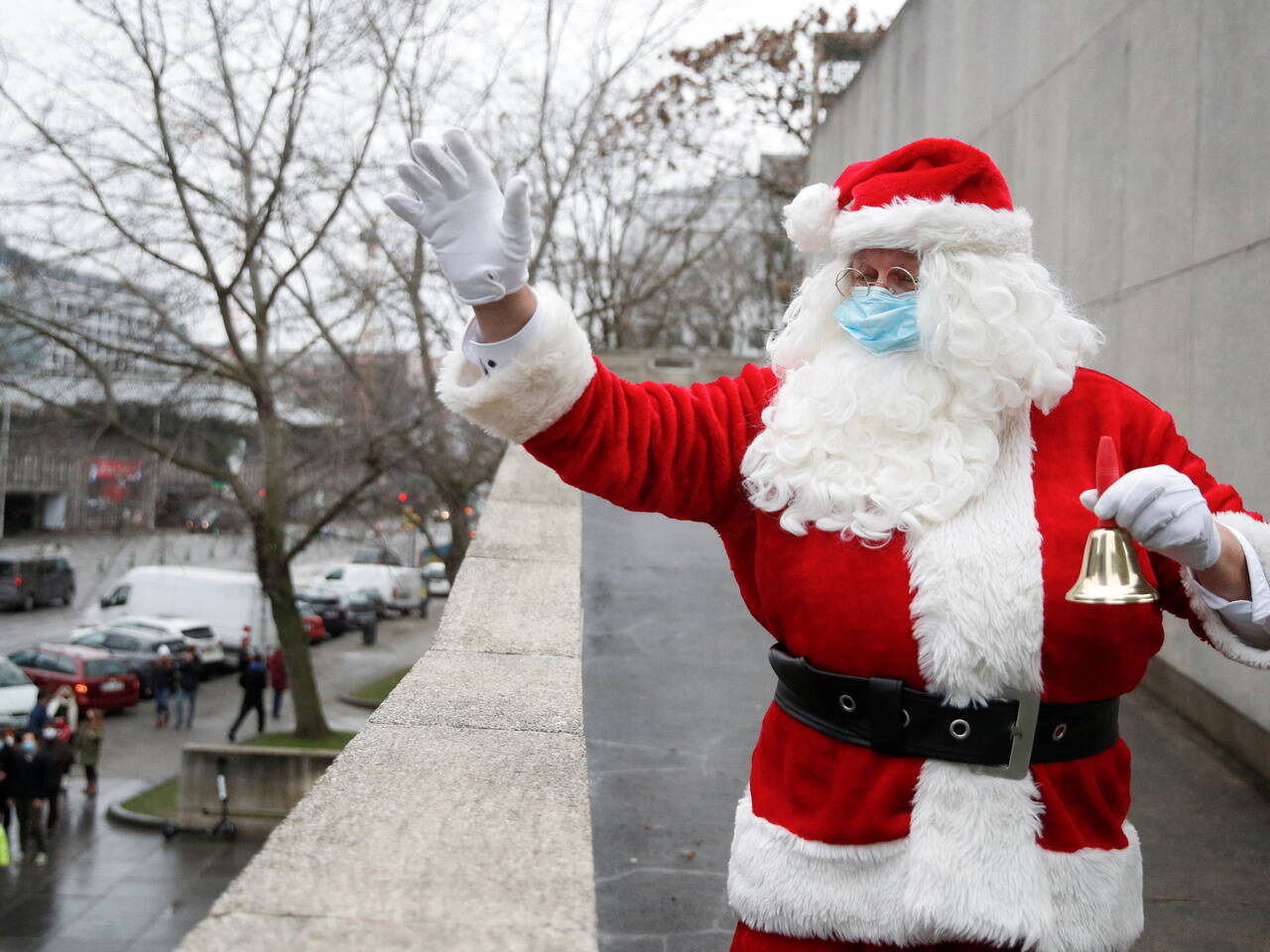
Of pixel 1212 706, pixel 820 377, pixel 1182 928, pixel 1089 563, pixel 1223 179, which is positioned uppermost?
pixel 1223 179

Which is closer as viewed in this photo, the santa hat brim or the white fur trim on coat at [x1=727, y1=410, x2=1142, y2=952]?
the white fur trim on coat at [x1=727, y1=410, x2=1142, y2=952]

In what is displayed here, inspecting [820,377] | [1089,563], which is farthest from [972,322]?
[1089,563]

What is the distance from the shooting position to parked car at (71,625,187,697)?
21.9 meters

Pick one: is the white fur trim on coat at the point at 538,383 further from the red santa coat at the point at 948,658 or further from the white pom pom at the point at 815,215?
the white pom pom at the point at 815,215

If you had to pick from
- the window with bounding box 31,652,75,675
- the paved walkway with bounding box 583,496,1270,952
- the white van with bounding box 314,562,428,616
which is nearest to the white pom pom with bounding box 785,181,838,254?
the paved walkway with bounding box 583,496,1270,952

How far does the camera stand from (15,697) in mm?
17453

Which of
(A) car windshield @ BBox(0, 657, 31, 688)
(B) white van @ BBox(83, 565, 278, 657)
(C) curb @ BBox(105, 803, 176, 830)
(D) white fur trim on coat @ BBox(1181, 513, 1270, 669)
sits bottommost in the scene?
(C) curb @ BBox(105, 803, 176, 830)

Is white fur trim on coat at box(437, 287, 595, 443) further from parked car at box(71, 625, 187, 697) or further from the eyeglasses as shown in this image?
parked car at box(71, 625, 187, 697)

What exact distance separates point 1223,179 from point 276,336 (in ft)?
39.6

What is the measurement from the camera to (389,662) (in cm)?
2677

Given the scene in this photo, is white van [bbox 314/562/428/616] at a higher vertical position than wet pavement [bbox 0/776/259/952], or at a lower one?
higher

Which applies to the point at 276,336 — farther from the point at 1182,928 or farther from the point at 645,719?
the point at 1182,928

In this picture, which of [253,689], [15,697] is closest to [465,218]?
[253,689]

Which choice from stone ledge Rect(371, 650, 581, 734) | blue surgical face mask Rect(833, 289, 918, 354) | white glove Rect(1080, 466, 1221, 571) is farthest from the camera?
stone ledge Rect(371, 650, 581, 734)
